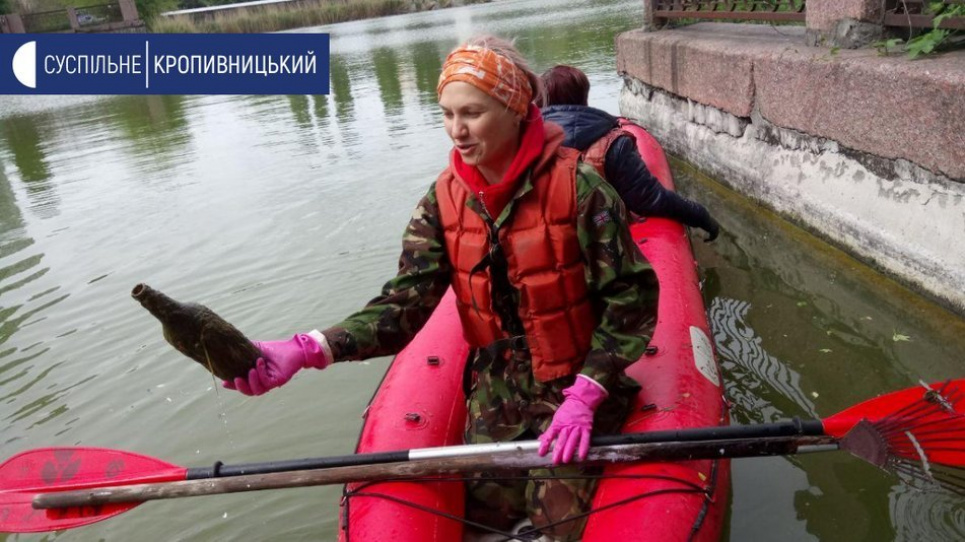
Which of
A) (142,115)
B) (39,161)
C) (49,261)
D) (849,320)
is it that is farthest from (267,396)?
(142,115)

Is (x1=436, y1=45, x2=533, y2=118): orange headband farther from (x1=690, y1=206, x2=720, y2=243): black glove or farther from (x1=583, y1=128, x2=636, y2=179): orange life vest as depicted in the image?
(x1=690, y1=206, x2=720, y2=243): black glove

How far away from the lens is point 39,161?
1298 cm

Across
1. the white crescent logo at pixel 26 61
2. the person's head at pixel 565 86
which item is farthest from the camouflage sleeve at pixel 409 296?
the white crescent logo at pixel 26 61

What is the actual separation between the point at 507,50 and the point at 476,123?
0.29m

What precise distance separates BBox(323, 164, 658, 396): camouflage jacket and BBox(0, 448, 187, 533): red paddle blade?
2.59ft

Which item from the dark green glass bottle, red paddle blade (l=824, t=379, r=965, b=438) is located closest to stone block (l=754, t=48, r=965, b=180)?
red paddle blade (l=824, t=379, r=965, b=438)

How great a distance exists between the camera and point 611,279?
8.31 feet

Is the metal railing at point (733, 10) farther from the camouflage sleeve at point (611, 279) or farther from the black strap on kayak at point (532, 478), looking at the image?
the black strap on kayak at point (532, 478)

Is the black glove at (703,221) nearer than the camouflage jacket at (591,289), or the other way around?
the camouflage jacket at (591,289)

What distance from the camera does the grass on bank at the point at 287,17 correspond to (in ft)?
135

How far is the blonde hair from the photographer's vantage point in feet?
8.31

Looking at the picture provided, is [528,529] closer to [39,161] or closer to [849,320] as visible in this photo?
[849,320]

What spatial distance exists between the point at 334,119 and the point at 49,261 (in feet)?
21.0

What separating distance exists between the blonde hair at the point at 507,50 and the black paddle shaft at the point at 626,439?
1104 mm
